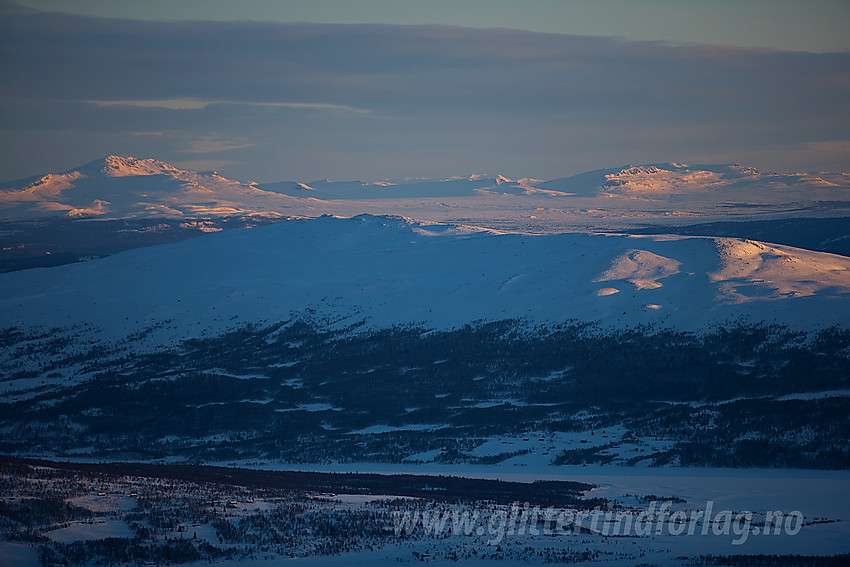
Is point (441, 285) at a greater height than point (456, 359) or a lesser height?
greater

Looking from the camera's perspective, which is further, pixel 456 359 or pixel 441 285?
pixel 441 285

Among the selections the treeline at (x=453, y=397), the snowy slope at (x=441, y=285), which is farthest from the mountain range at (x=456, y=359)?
the snowy slope at (x=441, y=285)

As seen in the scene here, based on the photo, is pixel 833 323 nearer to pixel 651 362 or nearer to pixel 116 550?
pixel 651 362

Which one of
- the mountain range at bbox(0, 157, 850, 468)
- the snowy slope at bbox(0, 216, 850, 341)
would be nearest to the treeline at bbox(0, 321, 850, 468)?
the mountain range at bbox(0, 157, 850, 468)

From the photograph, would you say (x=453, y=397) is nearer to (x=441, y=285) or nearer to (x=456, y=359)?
(x=456, y=359)

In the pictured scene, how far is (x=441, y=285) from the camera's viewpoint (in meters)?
118

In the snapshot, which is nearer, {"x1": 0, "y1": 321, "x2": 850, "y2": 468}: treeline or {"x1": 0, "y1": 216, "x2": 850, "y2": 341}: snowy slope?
{"x1": 0, "y1": 321, "x2": 850, "y2": 468}: treeline

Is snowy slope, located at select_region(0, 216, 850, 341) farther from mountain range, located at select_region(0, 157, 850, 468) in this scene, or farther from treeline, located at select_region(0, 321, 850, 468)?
treeline, located at select_region(0, 321, 850, 468)

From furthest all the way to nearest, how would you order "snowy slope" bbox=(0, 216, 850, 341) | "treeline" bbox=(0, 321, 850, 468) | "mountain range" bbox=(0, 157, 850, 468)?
"snowy slope" bbox=(0, 216, 850, 341)
"mountain range" bbox=(0, 157, 850, 468)
"treeline" bbox=(0, 321, 850, 468)

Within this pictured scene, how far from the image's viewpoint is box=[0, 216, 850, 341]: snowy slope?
94875 millimetres

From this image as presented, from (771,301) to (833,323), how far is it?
9.07 m

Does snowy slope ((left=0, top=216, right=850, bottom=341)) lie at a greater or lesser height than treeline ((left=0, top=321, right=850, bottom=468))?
greater

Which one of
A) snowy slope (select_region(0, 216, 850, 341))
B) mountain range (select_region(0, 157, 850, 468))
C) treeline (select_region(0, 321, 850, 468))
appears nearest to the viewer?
treeline (select_region(0, 321, 850, 468))

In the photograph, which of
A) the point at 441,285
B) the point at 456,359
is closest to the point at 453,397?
the point at 456,359
